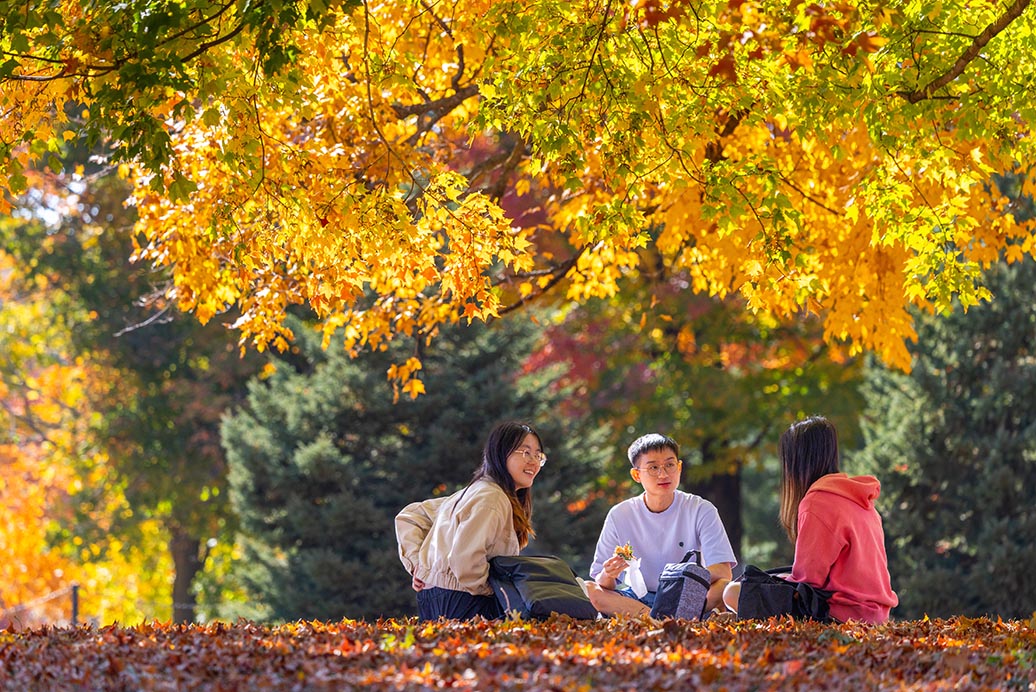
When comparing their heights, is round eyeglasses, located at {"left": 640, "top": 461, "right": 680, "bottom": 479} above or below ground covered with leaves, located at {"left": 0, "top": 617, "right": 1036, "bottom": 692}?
above

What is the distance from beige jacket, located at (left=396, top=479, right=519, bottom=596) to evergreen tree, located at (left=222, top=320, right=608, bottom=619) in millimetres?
8656

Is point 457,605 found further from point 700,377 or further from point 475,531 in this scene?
point 700,377

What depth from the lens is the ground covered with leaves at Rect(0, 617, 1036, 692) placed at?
4250 mm

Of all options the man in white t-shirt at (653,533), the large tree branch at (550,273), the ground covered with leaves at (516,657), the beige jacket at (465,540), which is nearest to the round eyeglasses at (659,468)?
the man in white t-shirt at (653,533)

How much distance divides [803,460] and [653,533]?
1233 mm

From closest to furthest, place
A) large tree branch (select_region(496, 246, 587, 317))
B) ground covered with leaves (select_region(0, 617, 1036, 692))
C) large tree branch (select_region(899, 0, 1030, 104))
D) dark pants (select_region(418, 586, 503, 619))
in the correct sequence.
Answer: ground covered with leaves (select_region(0, 617, 1036, 692)) < dark pants (select_region(418, 586, 503, 619)) < large tree branch (select_region(899, 0, 1030, 104)) < large tree branch (select_region(496, 246, 587, 317))

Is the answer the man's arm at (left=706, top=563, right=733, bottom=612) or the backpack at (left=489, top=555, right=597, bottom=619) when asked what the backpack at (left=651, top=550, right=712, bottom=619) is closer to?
the man's arm at (left=706, top=563, right=733, bottom=612)

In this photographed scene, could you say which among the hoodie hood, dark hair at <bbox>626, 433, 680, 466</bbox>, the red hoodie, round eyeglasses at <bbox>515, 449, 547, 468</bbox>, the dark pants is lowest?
the dark pants

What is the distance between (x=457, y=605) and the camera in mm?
6441

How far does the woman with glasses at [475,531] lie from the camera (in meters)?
6.33

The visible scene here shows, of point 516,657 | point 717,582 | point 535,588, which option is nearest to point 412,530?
point 535,588

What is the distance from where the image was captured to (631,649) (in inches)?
191

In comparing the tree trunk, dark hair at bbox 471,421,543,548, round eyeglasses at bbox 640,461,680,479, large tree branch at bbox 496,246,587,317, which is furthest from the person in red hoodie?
the tree trunk

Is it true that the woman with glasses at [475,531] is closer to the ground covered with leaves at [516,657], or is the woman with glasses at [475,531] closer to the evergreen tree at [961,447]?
the ground covered with leaves at [516,657]
